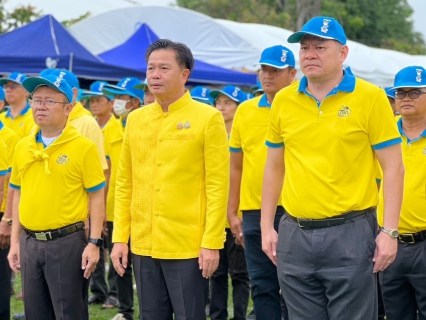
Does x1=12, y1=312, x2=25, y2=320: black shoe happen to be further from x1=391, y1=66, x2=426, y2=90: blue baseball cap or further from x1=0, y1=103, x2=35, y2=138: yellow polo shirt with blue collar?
x1=391, y1=66, x2=426, y2=90: blue baseball cap

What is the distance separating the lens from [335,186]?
443 cm

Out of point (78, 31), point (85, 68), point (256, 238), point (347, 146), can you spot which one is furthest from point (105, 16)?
point (347, 146)

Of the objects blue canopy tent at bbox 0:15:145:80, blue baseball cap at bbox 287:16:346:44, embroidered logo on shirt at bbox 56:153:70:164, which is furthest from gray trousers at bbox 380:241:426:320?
blue canopy tent at bbox 0:15:145:80

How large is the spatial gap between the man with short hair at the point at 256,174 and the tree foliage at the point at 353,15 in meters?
20.7

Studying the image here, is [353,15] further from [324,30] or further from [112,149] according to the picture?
[324,30]

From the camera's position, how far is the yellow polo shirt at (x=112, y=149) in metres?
8.33

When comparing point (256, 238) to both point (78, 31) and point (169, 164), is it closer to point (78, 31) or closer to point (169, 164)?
point (169, 164)

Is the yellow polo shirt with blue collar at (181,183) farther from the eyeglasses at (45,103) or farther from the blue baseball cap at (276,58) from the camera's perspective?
the blue baseball cap at (276,58)

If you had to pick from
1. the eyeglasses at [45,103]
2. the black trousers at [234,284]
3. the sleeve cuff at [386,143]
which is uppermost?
the eyeglasses at [45,103]

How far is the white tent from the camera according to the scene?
19.1m

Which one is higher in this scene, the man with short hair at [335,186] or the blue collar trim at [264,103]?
the blue collar trim at [264,103]

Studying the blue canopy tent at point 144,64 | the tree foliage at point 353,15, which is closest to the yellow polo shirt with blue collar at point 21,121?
the blue canopy tent at point 144,64

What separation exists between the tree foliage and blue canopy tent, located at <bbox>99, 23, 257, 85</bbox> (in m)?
12.1

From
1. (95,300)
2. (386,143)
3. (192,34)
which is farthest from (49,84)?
(192,34)
